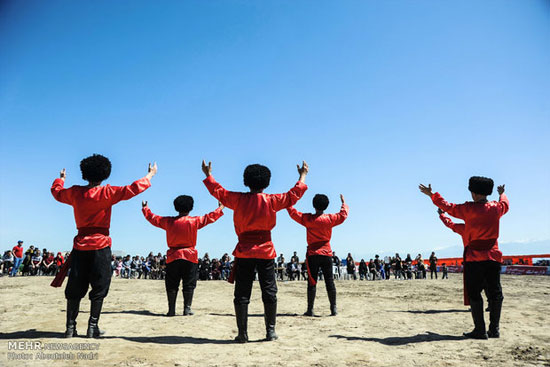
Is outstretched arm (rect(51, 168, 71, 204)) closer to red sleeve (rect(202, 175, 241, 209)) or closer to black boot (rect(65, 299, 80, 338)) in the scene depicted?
black boot (rect(65, 299, 80, 338))

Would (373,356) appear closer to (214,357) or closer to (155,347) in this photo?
(214,357)

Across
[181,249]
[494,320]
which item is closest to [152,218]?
[181,249]

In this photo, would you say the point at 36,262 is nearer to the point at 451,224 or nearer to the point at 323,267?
the point at 323,267

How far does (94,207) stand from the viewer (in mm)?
4672

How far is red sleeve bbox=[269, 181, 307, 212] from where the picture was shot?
4863 mm

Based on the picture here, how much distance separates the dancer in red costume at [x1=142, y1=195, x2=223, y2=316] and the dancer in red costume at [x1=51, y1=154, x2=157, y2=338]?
6.56ft

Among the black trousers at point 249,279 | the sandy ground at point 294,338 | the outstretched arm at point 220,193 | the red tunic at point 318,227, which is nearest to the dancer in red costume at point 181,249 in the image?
the sandy ground at point 294,338

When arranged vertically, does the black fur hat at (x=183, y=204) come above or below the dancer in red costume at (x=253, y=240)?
above

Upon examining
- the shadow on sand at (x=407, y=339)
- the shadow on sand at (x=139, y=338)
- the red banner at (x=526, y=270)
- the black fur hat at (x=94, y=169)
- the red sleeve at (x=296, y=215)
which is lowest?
the red banner at (x=526, y=270)

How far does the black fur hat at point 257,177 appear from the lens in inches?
198

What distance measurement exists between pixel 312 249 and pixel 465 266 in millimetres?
2710

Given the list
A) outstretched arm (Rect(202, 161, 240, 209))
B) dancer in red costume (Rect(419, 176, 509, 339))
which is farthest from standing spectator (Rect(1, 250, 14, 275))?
dancer in red costume (Rect(419, 176, 509, 339))

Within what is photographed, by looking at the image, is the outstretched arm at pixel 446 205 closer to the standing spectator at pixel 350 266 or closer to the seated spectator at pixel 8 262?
the standing spectator at pixel 350 266

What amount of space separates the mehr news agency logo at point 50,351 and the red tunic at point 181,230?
267cm
